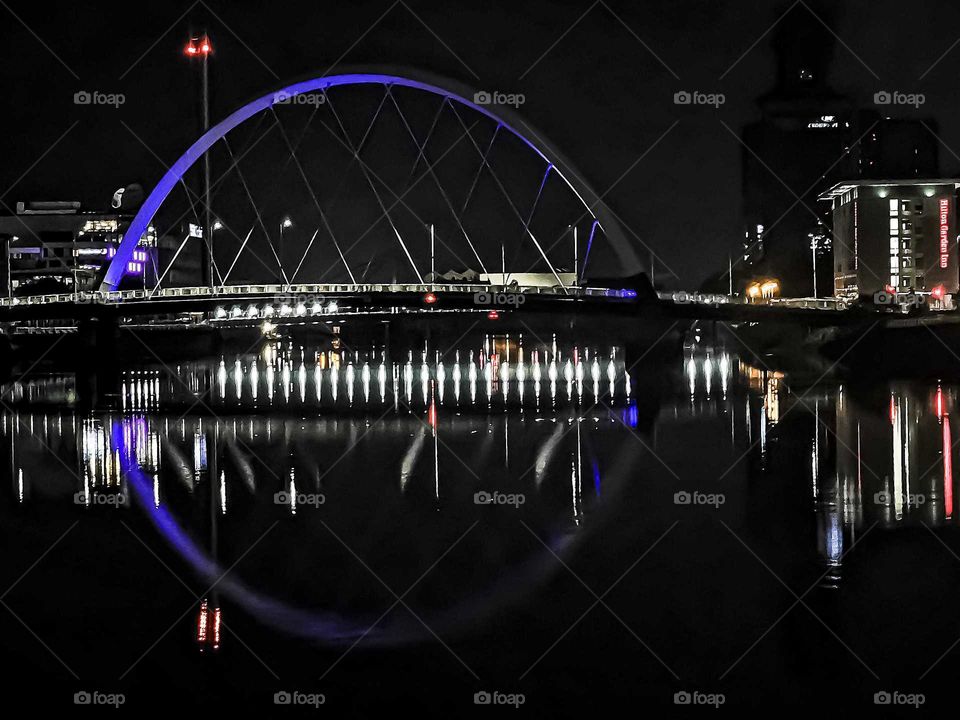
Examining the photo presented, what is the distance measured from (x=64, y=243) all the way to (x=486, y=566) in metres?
119

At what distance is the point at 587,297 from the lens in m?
47.9

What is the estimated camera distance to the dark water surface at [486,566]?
8.53 m

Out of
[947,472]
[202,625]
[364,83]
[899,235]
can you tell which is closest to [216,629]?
[202,625]

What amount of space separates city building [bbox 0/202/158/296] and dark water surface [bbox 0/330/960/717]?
91.5m

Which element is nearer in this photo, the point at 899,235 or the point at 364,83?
the point at 364,83

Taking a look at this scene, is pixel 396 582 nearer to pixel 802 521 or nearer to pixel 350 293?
pixel 802 521

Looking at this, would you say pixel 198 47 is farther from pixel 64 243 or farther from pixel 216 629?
pixel 216 629

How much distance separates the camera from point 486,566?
12.2 meters

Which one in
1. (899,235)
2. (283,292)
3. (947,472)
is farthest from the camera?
(899,235)

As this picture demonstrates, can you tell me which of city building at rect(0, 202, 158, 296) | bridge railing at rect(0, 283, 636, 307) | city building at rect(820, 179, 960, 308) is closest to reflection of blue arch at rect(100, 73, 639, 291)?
bridge railing at rect(0, 283, 636, 307)

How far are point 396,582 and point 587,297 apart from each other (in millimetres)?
37175

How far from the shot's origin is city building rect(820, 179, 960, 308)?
105 metres

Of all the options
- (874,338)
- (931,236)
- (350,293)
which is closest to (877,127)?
(931,236)

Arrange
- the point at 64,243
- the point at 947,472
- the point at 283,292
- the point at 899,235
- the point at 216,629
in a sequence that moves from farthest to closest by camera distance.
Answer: the point at 64,243 < the point at 899,235 < the point at 283,292 < the point at 947,472 < the point at 216,629
